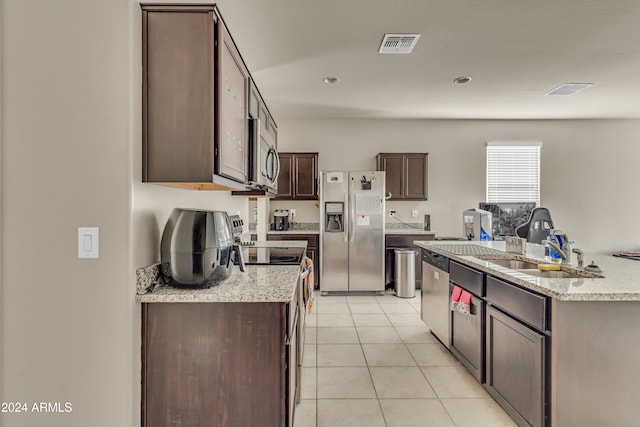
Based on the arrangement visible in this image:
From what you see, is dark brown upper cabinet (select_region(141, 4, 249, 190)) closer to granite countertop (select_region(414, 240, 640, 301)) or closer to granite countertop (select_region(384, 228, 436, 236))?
granite countertop (select_region(414, 240, 640, 301))

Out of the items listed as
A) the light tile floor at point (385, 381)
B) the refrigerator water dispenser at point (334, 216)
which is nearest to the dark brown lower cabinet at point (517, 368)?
the light tile floor at point (385, 381)

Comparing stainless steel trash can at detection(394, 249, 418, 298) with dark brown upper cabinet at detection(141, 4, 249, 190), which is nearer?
dark brown upper cabinet at detection(141, 4, 249, 190)

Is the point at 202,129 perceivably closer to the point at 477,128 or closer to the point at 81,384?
the point at 81,384

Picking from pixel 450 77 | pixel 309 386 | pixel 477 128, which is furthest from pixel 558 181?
pixel 309 386

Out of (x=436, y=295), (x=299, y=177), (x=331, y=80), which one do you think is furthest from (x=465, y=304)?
(x=299, y=177)

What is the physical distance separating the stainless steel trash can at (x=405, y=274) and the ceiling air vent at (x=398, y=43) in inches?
107

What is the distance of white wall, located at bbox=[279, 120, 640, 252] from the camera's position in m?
5.50

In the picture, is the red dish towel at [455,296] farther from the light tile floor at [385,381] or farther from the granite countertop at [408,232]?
the granite countertop at [408,232]

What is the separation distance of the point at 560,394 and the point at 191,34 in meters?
2.34

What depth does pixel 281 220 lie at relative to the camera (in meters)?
5.24

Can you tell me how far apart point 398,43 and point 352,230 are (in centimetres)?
254


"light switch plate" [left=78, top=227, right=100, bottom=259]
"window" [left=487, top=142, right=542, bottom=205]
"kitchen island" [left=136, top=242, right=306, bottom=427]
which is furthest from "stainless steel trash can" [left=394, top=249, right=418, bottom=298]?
"light switch plate" [left=78, top=227, right=100, bottom=259]

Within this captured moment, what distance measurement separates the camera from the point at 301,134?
5.43m

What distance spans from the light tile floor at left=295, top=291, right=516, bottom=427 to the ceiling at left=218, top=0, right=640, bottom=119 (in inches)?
107
